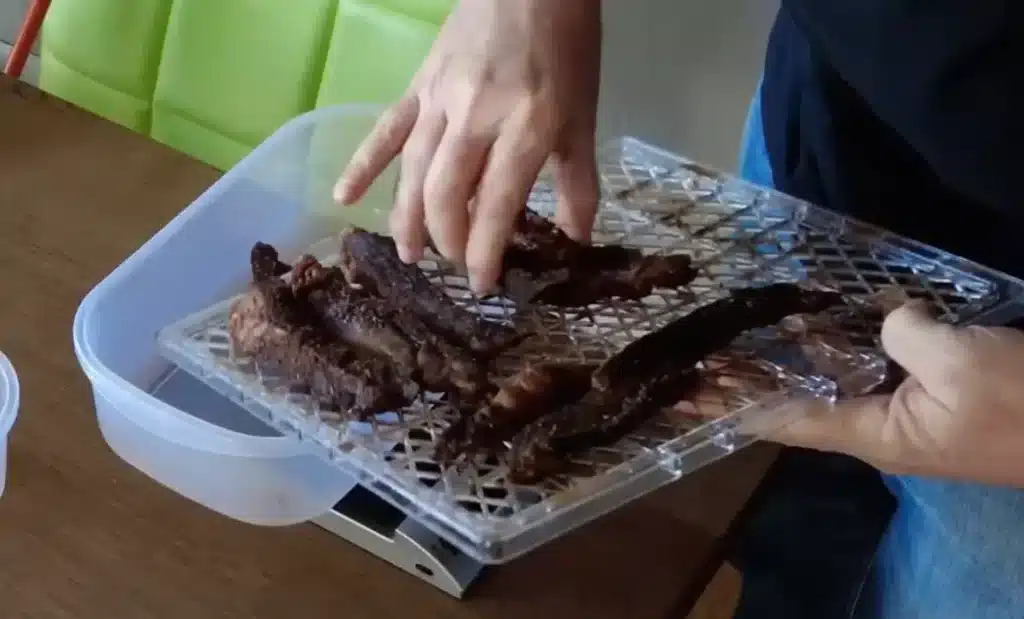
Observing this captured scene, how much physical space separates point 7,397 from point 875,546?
2.10 ft

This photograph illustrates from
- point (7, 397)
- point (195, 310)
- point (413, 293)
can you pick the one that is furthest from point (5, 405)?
point (413, 293)

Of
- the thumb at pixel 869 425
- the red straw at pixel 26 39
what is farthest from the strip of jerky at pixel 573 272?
the red straw at pixel 26 39

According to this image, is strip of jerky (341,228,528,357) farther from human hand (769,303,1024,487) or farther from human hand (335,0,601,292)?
human hand (769,303,1024,487)

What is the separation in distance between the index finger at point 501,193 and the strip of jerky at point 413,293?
34 mm

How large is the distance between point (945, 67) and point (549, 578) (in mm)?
335

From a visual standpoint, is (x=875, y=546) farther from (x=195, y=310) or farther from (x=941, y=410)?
(x=195, y=310)

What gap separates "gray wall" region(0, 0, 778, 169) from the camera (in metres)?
1.01

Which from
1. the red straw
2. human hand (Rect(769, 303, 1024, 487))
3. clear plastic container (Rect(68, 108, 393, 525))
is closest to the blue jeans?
human hand (Rect(769, 303, 1024, 487))

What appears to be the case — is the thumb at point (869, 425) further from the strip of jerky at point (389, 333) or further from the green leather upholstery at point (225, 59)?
the green leather upholstery at point (225, 59)

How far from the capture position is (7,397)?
1.97 feet

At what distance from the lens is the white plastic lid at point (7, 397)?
0.57 m

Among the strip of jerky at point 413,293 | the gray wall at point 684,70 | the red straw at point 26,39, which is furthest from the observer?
the red straw at point 26,39

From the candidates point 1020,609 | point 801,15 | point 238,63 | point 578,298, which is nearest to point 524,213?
point 578,298

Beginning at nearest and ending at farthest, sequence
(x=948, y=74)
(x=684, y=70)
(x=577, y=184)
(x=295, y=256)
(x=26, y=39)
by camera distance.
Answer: (x=948, y=74), (x=577, y=184), (x=295, y=256), (x=684, y=70), (x=26, y=39)
